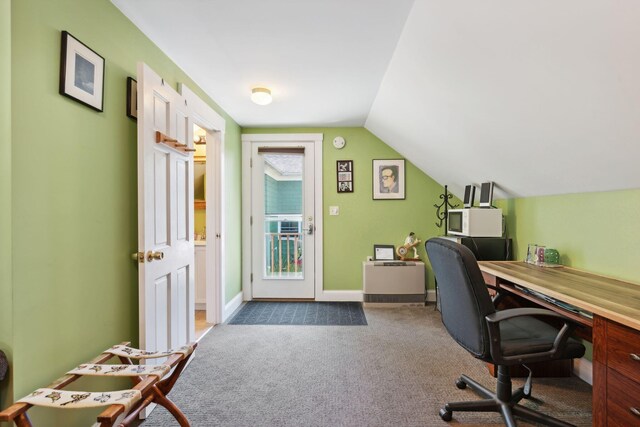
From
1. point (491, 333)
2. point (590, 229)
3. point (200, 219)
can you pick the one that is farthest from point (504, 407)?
point (200, 219)

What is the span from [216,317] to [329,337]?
122 cm

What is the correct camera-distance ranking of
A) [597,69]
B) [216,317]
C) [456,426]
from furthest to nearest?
[216,317] < [456,426] < [597,69]

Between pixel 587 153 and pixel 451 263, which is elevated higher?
pixel 587 153

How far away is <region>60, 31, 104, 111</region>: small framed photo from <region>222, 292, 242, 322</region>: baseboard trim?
241 centimetres

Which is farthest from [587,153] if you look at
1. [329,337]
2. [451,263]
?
[329,337]

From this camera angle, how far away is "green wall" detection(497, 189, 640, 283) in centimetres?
180

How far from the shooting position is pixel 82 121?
151cm

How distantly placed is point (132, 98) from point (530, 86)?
2188 millimetres

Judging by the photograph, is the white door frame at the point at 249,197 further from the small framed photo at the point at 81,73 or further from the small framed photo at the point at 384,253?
the small framed photo at the point at 81,73

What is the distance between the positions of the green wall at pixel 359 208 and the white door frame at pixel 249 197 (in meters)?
0.07

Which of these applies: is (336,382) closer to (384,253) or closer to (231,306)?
(231,306)

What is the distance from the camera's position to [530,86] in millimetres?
1613

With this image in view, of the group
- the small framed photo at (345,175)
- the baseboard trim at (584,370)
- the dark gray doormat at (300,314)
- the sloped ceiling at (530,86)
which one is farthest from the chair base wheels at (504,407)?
the small framed photo at (345,175)

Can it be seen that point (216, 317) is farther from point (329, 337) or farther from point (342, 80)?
point (342, 80)
